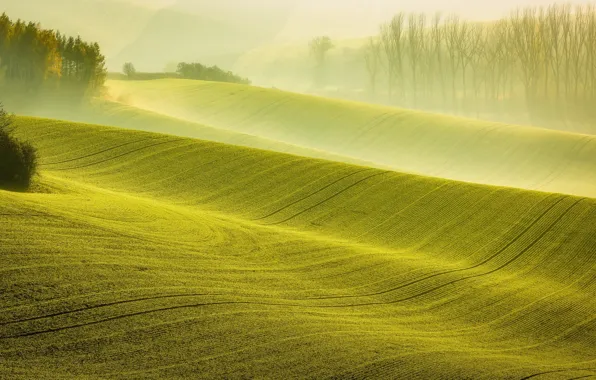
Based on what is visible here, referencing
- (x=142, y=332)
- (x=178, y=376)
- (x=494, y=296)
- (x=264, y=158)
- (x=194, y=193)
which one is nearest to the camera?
(x=178, y=376)

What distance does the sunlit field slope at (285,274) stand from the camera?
33.2 feet

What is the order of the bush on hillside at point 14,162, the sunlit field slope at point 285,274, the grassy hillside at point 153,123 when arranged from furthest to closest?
the grassy hillside at point 153,123
the bush on hillside at point 14,162
the sunlit field slope at point 285,274

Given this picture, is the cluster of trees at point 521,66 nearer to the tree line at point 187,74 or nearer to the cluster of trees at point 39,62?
the tree line at point 187,74

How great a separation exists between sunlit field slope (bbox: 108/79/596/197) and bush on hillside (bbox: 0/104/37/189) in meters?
36.4

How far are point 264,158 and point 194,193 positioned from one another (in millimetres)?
4631

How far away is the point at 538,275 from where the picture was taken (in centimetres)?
1783

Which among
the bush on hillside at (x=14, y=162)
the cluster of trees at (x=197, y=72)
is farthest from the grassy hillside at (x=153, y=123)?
the cluster of trees at (x=197, y=72)

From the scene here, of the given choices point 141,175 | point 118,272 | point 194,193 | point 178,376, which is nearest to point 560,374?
point 178,376

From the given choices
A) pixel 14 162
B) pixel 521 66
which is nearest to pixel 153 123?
pixel 14 162

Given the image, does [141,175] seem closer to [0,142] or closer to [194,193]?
[194,193]

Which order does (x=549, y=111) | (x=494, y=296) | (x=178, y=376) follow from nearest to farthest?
(x=178, y=376) < (x=494, y=296) < (x=549, y=111)

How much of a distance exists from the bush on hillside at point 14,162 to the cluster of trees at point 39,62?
38767 millimetres

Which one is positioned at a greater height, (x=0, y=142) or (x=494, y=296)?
(x=0, y=142)

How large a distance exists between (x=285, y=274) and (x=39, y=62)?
43.3 metres
